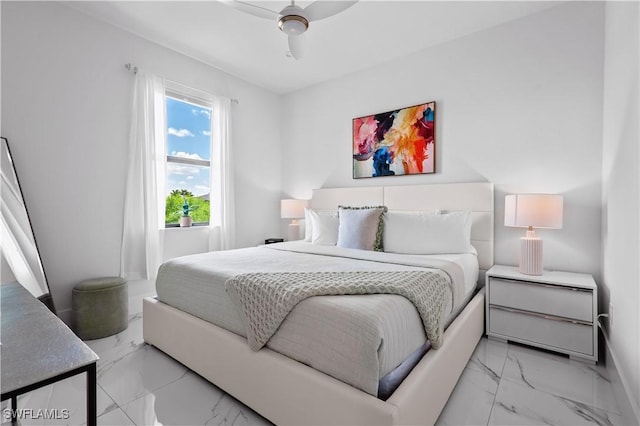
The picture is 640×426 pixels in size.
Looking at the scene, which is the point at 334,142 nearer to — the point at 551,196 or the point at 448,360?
the point at 551,196

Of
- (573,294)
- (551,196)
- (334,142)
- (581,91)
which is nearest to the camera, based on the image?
(573,294)

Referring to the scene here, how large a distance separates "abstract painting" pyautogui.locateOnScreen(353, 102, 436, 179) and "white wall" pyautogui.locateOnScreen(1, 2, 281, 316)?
7.29 feet

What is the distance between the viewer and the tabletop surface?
25.8 inches

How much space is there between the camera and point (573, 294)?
2020 millimetres

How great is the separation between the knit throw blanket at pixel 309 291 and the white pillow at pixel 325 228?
4.30 ft

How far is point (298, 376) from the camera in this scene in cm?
127

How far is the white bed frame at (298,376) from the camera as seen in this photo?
1132mm

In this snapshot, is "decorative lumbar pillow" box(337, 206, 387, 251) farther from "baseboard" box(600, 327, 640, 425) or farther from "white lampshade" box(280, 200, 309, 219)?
"baseboard" box(600, 327, 640, 425)

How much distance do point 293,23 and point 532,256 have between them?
2.36 meters

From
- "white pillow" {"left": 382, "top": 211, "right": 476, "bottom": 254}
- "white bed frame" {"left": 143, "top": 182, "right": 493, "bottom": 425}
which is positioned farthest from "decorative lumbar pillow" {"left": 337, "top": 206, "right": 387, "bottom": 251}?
"white bed frame" {"left": 143, "top": 182, "right": 493, "bottom": 425}

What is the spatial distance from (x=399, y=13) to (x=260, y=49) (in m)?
1.44

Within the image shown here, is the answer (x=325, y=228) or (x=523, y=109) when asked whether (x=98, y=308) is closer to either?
(x=325, y=228)

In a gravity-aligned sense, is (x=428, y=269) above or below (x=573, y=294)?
above

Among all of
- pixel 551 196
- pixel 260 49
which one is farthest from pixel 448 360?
pixel 260 49
